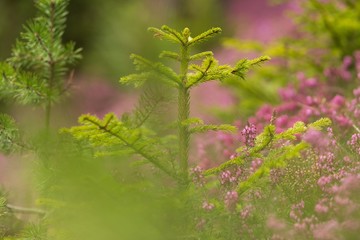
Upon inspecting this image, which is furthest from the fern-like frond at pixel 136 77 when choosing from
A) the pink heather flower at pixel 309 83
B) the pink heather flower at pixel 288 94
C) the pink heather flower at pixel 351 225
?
the pink heather flower at pixel 309 83

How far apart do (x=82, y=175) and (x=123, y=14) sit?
8.53 metres

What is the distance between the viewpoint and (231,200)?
78.3 inches

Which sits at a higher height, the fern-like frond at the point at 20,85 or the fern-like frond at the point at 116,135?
the fern-like frond at the point at 20,85

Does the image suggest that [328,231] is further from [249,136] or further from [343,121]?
[343,121]

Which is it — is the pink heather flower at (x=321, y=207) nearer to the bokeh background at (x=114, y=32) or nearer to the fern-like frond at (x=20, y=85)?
the fern-like frond at (x=20, y=85)

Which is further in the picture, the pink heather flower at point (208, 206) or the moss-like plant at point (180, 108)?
the pink heather flower at point (208, 206)

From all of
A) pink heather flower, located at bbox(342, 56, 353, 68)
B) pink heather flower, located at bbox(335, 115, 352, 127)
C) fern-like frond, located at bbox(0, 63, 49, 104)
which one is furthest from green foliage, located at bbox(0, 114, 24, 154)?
pink heather flower, located at bbox(342, 56, 353, 68)

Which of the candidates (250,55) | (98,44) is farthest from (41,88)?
(98,44)

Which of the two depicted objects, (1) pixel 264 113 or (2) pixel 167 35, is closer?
(2) pixel 167 35

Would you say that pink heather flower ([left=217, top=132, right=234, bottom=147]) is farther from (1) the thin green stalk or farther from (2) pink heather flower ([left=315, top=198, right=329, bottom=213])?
(2) pink heather flower ([left=315, top=198, right=329, bottom=213])

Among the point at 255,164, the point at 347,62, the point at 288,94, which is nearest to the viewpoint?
the point at 255,164

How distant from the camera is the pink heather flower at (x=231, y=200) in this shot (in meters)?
1.98

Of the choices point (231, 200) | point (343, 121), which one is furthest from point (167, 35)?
point (343, 121)

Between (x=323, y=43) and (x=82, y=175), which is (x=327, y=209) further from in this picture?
(x=323, y=43)
